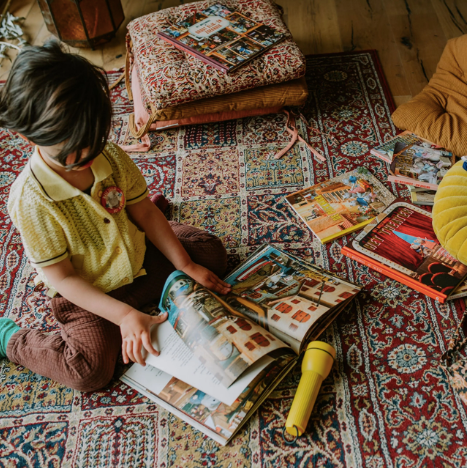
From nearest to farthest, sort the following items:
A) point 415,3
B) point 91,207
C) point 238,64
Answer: point 91,207, point 238,64, point 415,3

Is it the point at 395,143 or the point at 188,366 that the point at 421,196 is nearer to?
the point at 395,143

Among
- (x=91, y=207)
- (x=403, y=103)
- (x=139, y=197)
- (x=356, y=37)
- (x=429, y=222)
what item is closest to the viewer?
(x=91, y=207)

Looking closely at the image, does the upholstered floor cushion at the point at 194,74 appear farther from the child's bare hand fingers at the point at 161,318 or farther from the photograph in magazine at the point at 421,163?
the child's bare hand fingers at the point at 161,318

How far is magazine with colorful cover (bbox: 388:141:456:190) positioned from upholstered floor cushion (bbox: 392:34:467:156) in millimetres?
43

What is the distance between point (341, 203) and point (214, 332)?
0.61 meters

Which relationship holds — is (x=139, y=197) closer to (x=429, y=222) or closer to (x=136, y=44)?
(x=429, y=222)

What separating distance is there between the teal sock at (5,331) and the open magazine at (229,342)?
29 centimetres

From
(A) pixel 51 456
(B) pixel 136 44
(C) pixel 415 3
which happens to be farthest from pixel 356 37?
(A) pixel 51 456

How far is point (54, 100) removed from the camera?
2.30 feet

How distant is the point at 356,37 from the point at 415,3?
41 cm

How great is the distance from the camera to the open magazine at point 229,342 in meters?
0.90

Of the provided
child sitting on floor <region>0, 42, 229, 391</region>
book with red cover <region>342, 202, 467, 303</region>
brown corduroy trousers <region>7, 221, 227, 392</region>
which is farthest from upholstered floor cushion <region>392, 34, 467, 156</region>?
brown corduroy trousers <region>7, 221, 227, 392</region>

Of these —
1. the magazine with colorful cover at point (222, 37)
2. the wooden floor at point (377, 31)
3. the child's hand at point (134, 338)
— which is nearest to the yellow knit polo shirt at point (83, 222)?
the child's hand at point (134, 338)

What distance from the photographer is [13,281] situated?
1263 millimetres
